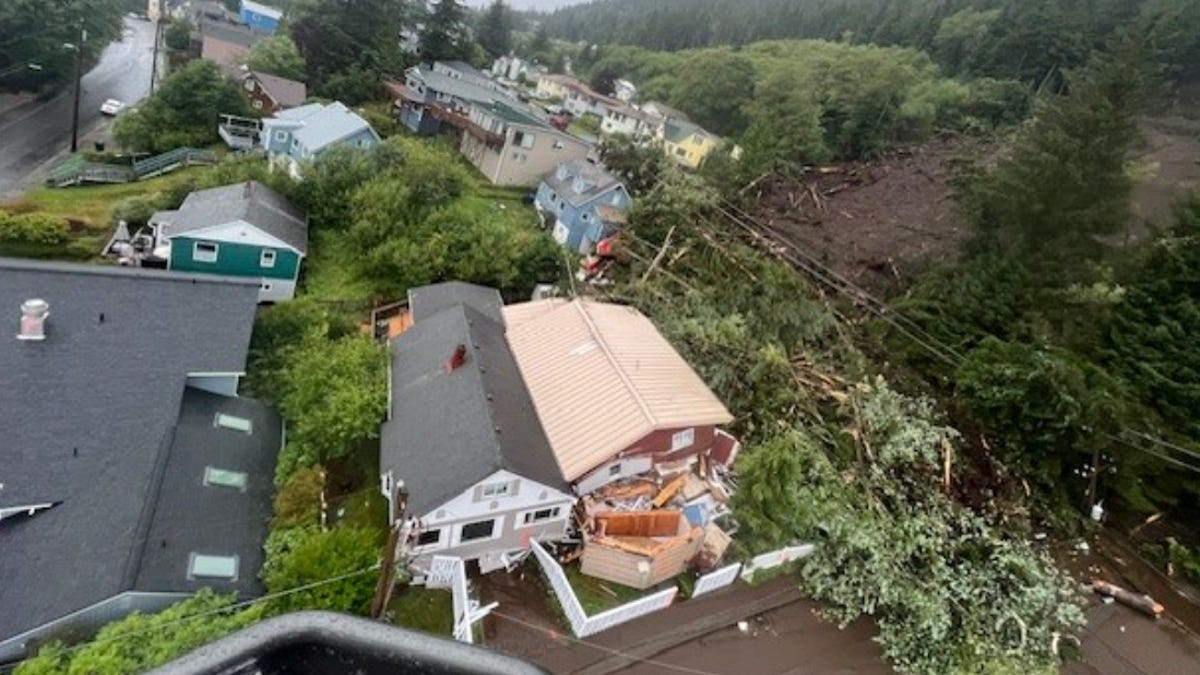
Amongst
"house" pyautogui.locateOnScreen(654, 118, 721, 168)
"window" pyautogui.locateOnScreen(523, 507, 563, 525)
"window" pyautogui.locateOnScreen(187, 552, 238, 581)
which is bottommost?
"window" pyautogui.locateOnScreen(187, 552, 238, 581)

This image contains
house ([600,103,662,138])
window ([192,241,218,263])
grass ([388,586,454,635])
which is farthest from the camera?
house ([600,103,662,138])

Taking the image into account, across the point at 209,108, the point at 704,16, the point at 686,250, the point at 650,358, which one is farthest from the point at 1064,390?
the point at 704,16

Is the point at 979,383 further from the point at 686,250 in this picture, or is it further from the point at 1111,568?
the point at 686,250

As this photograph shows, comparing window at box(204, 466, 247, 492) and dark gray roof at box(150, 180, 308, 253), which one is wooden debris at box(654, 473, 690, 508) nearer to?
window at box(204, 466, 247, 492)

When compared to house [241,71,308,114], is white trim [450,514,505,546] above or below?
below

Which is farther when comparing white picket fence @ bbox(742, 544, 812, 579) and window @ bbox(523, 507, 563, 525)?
white picket fence @ bbox(742, 544, 812, 579)

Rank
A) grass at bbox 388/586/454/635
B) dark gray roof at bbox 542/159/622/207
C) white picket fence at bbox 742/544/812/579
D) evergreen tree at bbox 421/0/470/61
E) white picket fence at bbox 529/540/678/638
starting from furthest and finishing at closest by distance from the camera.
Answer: evergreen tree at bbox 421/0/470/61 < dark gray roof at bbox 542/159/622/207 < white picket fence at bbox 742/544/812/579 < white picket fence at bbox 529/540/678/638 < grass at bbox 388/586/454/635

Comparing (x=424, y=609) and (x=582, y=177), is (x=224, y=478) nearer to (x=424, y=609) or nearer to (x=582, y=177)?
(x=424, y=609)

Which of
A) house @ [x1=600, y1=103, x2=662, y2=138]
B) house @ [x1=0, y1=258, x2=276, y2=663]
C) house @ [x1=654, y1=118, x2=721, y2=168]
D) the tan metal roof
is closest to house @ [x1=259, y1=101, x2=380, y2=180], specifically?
the tan metal roof
